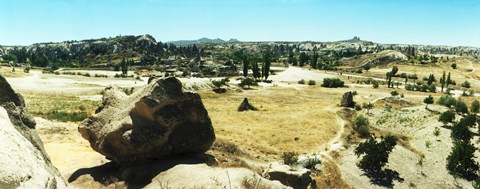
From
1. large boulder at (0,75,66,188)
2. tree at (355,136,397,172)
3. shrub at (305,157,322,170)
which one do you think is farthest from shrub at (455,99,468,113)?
large boulder at (0,75,66,188)

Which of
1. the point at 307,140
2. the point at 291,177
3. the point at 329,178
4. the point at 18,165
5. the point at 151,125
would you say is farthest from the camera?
the point at 307,140

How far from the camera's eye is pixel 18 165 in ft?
30.7

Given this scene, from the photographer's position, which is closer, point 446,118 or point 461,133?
point 461,133

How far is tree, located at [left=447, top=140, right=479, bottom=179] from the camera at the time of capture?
38219 mm

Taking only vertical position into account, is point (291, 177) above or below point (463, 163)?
above

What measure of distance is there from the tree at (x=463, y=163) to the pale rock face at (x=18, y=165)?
38879mm

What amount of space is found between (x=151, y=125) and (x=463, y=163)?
31.5m

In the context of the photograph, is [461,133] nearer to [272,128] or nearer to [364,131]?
[364,131]

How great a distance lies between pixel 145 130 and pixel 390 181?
24010 mm

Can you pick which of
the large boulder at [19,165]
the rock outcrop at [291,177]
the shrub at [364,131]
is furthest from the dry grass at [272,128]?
the large boulder at [19,165]

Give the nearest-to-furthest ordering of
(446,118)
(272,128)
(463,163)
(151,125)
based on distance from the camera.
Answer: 1. (151,125)
2. (463,163)
3. (272,128)
4. (446,118)

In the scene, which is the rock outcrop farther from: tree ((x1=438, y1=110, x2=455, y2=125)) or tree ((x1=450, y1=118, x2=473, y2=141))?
tree ((x1=438, y1=110, x2=455, y2=125))

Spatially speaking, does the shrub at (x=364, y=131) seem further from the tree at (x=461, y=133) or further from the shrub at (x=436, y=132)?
the tree at (x=461, y=133)

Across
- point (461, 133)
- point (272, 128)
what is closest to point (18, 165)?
point (272, 128)
